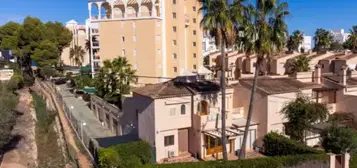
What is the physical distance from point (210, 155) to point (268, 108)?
6.22m

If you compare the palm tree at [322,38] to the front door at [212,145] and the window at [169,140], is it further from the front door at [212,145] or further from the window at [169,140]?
the window at [169,140]

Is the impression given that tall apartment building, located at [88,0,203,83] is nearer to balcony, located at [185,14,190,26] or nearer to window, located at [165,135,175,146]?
balcony, located at [185,14,190,26]

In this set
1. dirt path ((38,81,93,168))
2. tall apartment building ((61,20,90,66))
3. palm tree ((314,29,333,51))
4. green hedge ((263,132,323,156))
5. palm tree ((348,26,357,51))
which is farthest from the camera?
tall apartment building ((61,20,90,66))

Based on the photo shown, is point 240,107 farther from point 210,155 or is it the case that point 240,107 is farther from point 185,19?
point 185,19

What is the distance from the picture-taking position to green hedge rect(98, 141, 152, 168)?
1877 centimetres

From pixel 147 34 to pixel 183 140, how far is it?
3114 centimetres

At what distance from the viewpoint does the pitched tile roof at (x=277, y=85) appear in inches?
1077

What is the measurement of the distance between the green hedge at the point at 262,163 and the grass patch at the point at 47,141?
10.2 m

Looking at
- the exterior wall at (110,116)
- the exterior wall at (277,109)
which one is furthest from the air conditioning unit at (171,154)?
the exterior wall at (277,109)

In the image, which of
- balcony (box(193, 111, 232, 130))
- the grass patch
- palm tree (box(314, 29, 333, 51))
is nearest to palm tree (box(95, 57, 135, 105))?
the grass patch

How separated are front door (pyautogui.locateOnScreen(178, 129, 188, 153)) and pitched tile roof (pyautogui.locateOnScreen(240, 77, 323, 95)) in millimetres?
7017

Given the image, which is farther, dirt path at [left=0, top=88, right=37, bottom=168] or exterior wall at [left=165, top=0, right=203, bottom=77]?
exterior wall at [left=165, top=0, right=203, bottom=77]

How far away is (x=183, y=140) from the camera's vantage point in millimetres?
26812

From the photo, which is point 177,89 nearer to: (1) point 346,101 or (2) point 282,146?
(2) point 282,146
